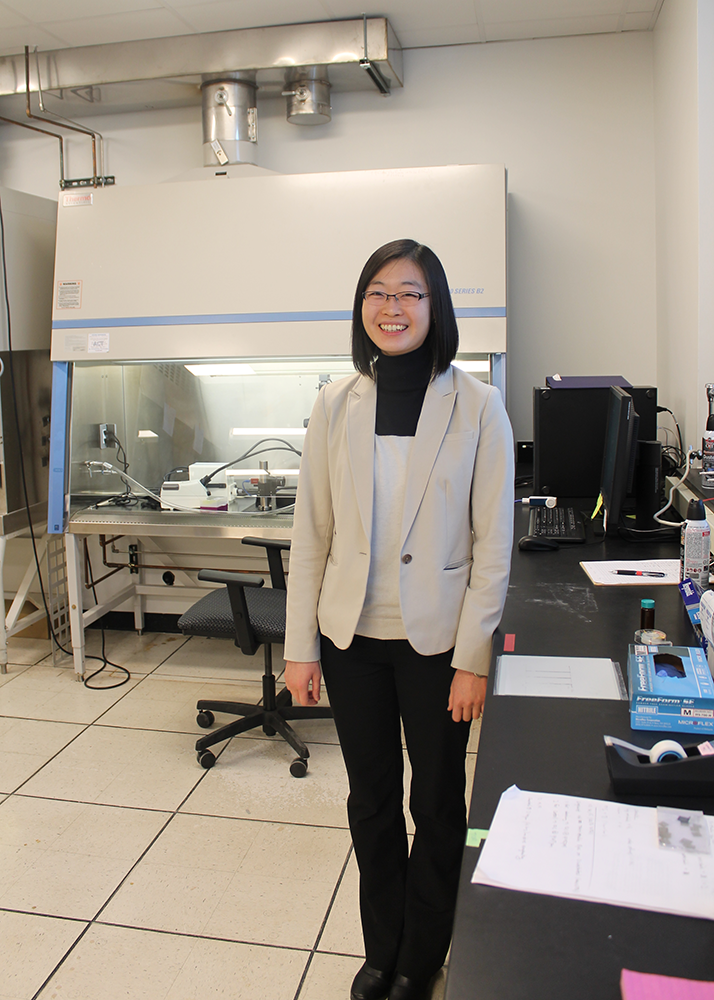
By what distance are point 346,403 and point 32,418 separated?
93.8 inches

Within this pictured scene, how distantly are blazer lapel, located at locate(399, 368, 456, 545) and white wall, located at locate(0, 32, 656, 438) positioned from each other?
6.71 ft

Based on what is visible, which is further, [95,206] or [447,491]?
[95,206]

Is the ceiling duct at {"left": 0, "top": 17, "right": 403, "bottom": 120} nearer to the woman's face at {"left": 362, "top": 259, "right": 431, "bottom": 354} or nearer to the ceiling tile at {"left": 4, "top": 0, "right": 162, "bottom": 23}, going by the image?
the ceiling tile at {"left": 4, "top": 0, "right": 162, "bottom": 23}

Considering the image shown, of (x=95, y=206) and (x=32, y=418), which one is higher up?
(x=95, y=206)

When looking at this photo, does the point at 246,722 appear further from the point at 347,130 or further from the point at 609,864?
the point at 347,130

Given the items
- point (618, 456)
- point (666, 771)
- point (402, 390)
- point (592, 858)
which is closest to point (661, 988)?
point (592, 858)

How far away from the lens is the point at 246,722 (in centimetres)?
251

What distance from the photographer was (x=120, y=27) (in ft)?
9.55

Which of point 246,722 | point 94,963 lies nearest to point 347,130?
point 246,722

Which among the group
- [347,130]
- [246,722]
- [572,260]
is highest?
[347,130]

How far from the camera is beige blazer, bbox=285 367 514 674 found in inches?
49.6

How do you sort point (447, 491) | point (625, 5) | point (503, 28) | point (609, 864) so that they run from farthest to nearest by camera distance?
1. point (503, 28)
2. point (625, 5)
3. point (447, 491)
4. point (609, 864)

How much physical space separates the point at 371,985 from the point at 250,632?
3.70 ft

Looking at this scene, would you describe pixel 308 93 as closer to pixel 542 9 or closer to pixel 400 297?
pixel 542 9
